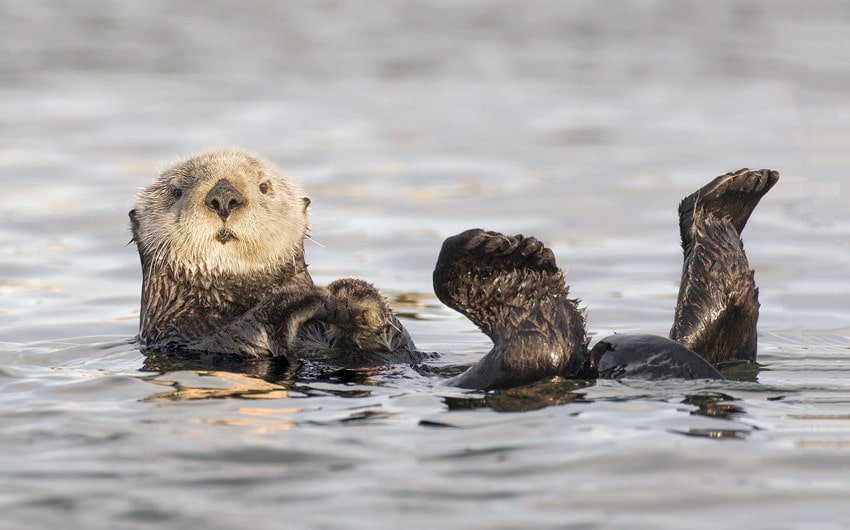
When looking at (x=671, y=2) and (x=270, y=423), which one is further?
(x=671, y=2)

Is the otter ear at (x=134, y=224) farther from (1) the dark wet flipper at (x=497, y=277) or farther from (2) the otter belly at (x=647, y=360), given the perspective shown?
(2) the otter belly at (x=647, y=360)

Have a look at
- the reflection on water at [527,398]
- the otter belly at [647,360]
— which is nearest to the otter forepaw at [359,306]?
the reflection on water at [527,398]

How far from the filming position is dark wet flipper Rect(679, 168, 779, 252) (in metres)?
5.23

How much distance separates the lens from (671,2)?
2397cm

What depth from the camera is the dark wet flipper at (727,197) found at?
523 cm

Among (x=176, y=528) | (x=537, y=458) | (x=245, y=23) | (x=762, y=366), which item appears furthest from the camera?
(x=245, y=23)

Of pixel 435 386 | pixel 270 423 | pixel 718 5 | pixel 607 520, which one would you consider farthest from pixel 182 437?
pixel 718 5

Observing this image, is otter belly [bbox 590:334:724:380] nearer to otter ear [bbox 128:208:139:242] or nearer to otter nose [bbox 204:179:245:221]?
otter nose [bbox 204:179:245:221]

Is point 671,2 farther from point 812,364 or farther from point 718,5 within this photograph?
point 812,364

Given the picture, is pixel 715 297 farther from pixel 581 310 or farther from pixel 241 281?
pixel 241 281

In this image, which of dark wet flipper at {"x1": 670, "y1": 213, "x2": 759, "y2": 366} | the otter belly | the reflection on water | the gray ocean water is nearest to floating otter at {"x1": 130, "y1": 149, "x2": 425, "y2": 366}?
the gray ocean water

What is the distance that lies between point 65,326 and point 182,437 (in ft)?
11.2

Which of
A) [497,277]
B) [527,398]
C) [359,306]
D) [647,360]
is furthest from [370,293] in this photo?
[647,360]

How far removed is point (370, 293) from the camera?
5.52m
